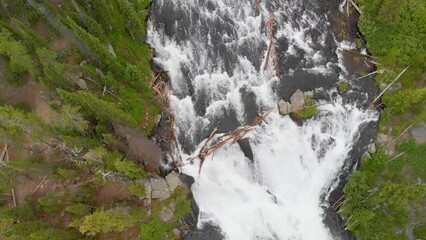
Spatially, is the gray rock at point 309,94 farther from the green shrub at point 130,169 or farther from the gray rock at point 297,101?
the green shrub at point 130,169

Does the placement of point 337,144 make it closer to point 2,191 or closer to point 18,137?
point 18,137

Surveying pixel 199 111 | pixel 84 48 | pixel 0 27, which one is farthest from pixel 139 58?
pixel 0 27

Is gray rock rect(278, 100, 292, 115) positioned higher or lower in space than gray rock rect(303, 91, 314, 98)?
lower

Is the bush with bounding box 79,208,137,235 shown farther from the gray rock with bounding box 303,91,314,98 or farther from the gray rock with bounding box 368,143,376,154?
the gray rock with bounding box 368,143,376,154

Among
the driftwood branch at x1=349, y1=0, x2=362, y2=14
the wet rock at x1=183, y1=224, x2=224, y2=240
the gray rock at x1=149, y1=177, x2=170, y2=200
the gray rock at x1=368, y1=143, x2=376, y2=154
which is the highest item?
the driftwood branch at x1=349, y1=0, x2=362, y2=14

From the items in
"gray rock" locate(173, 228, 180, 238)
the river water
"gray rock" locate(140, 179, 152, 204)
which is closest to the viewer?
"gray rock" locate(140, 179, 152, 204)

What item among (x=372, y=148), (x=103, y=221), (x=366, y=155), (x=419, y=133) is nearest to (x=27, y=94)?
(x=103, y=221)

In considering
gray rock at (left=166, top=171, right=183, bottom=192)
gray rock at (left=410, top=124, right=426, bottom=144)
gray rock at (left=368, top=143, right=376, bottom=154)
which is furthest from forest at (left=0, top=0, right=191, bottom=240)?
gray rock at (left=410, top=124, right=426, bottom=144)

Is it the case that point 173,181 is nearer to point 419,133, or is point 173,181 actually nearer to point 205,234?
point 205,234
